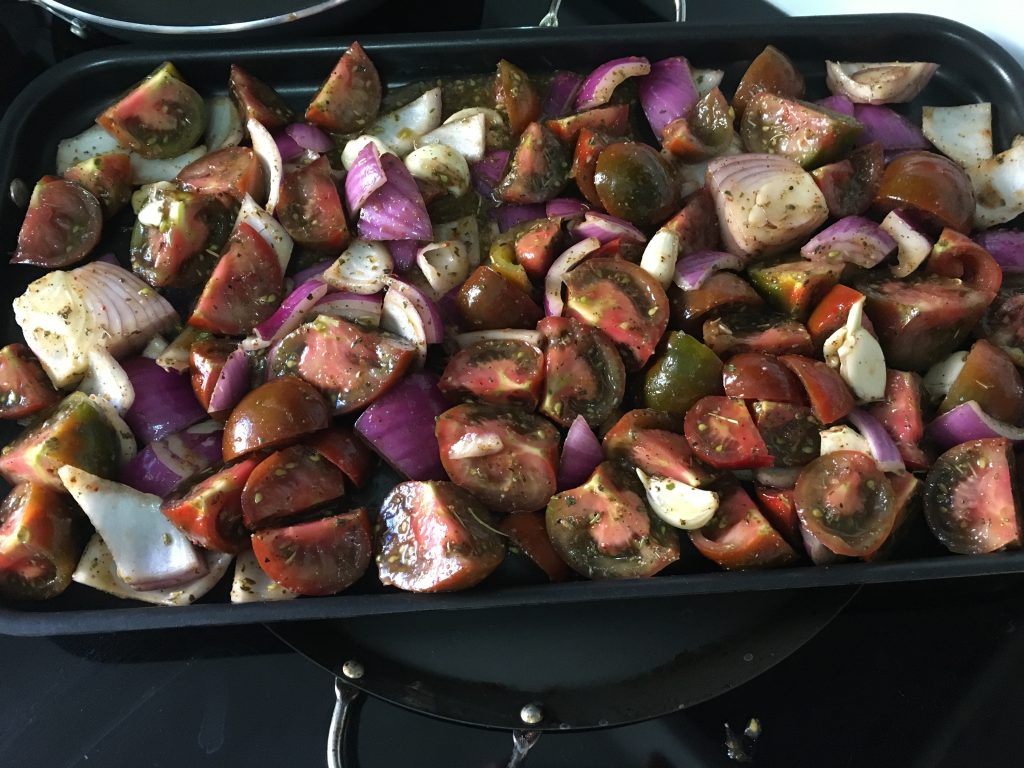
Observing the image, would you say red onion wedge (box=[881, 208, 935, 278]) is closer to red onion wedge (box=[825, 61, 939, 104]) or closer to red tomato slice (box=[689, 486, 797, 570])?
red onion wedge (box=[825, 61, 939, 104])

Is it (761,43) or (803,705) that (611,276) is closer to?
(761,43)

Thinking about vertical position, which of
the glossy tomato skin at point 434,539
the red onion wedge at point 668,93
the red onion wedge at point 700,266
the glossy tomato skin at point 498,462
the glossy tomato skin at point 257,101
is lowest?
the glossy tomato skin at point 434,539

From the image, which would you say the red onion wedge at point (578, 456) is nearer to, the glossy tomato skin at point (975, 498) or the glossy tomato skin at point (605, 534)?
the glossy tomato skin at point (605, 534)

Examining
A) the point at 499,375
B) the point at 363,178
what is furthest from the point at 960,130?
the point at 363,178

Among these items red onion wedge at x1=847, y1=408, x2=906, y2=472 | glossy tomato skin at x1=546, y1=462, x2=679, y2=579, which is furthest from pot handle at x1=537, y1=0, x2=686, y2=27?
glossy tomato skin at x1=546, y1=462, x2=679, y2=579

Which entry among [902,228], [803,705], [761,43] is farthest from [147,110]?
[803,705]

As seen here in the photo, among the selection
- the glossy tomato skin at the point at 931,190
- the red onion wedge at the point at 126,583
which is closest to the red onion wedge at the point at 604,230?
the glossy tomato skin at the point at 931,190
